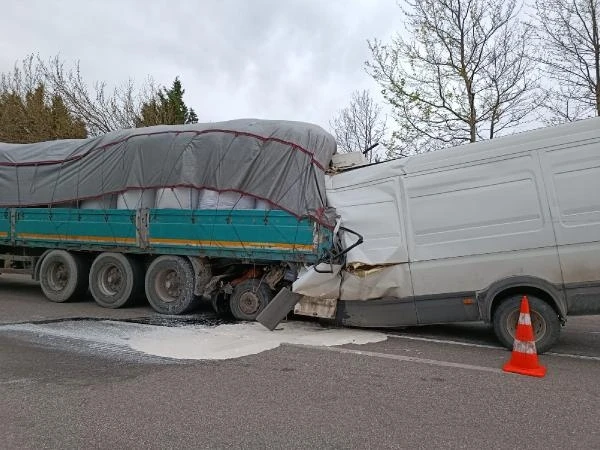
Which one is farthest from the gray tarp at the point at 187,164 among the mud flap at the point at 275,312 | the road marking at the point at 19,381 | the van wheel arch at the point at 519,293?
the road marking at the point at 19,381

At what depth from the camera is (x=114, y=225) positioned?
31.2 ft

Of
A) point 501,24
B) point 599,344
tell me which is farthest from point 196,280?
point 501,24

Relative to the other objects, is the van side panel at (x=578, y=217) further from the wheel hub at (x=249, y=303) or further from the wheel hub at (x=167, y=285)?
the wheel hub at (x=167, y=285)

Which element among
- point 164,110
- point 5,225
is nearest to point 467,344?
point 5,225

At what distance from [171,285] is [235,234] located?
192cm

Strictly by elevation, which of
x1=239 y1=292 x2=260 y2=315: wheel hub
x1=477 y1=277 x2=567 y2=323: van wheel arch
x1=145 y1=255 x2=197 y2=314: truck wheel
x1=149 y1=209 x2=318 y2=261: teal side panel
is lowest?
x1=477 y1=277 x2=567 y2=323: van wheel arch

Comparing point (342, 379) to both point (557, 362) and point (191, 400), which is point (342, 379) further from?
point (557, 362)

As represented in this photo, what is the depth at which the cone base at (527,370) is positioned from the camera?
209 inches

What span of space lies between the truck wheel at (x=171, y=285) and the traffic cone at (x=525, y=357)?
5.22m

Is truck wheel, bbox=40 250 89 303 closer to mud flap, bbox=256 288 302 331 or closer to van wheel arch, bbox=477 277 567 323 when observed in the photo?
mud flap, bbox=256 288 302 331

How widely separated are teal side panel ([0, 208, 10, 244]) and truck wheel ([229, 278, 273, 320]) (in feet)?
18.5

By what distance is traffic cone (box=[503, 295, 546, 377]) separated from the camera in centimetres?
538

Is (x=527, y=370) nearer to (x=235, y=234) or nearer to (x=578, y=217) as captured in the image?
(x=578, y=217)

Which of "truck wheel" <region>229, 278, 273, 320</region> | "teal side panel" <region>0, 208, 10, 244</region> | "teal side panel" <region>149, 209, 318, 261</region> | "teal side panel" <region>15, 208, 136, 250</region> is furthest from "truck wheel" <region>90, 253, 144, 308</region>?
"teal side panel" <region>0, 208, 10, 244</region>
